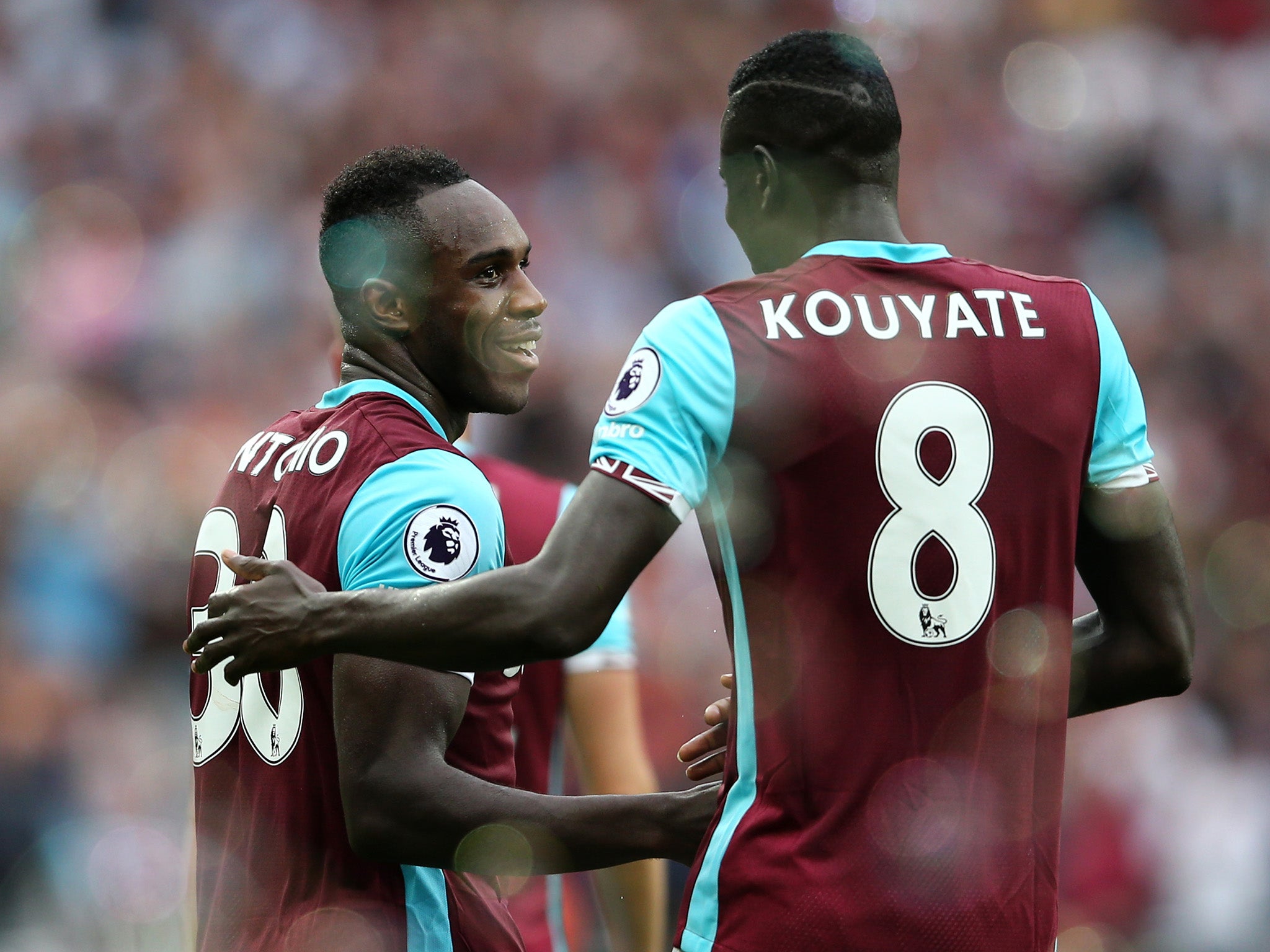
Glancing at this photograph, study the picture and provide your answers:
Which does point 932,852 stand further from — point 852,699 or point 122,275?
point 122,275

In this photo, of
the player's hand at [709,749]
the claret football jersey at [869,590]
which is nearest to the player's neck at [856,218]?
the claret football jersey at [869,590]

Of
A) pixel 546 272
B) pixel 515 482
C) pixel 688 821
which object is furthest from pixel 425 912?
pixel 546 272

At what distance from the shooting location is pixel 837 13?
471 inches

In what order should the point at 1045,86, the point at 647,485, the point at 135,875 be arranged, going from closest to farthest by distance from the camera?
the point at 647,485 → the point at 135,875 → the point at 1045,86

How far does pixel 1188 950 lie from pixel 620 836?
606cm

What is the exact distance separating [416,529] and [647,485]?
575 millimetres

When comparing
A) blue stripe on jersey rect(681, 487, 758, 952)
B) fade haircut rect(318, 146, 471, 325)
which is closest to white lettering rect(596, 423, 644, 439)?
blue stripe on jersey rect(681, 487, 758, 952)

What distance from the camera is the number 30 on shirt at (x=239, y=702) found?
9.77 feet

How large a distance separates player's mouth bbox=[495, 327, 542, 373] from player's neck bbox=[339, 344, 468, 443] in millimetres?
186

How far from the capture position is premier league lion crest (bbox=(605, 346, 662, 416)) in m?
2.54

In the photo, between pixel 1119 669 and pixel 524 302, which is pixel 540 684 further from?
pixel 1119 669

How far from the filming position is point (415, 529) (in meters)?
2.83

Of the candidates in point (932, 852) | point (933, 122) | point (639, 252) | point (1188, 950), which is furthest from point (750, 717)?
point (933, 122)

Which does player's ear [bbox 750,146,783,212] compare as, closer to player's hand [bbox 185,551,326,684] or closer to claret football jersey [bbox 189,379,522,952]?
claret football jersey [bbox 189,379,522,952]
